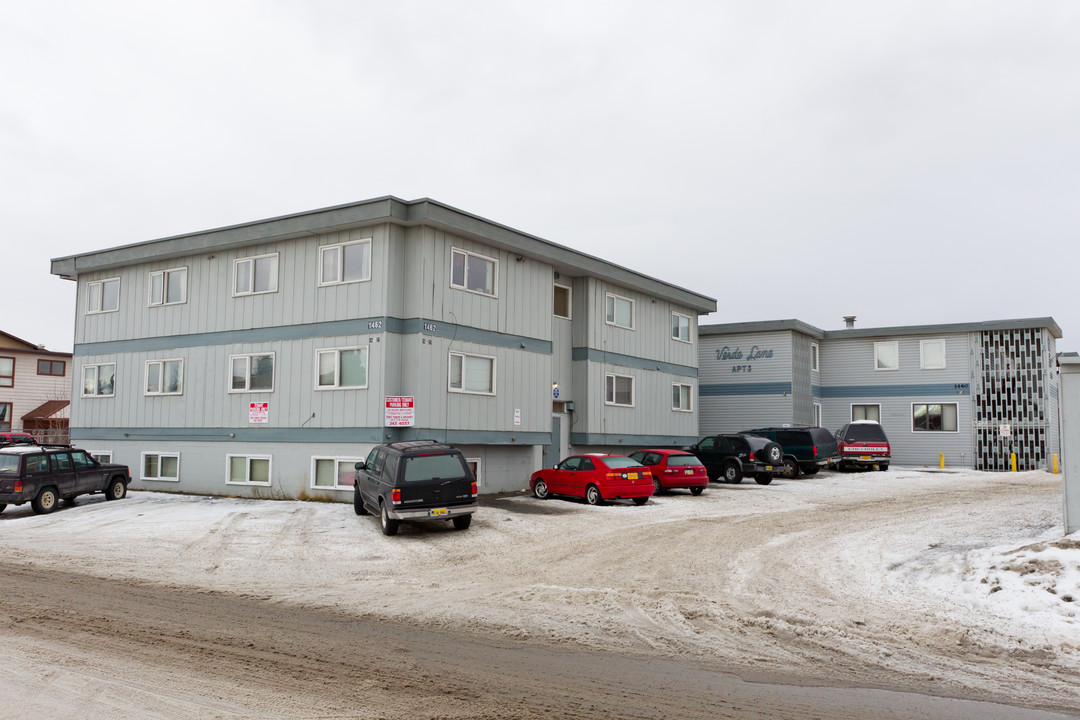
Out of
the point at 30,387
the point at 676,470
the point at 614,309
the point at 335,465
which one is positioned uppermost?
the point at 614,309

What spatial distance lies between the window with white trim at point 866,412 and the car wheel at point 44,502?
3329cm

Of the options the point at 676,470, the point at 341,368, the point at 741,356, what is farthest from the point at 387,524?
the point at 741,356

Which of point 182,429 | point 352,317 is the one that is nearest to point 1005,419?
point 352,317

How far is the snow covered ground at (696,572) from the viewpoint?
7891 mm

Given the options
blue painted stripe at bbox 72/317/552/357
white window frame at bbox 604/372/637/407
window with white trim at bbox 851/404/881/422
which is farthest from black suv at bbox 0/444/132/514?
window with white trim at bbox 851/404/881/422

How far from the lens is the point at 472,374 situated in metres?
22.6

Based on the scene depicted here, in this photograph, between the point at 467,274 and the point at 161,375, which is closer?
the point at 467,274

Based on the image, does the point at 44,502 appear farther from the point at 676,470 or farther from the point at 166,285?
the point at 676,470

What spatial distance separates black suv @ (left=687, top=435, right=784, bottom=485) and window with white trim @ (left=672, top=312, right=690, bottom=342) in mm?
4936

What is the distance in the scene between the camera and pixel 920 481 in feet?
94.6

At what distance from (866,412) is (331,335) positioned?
27.9m

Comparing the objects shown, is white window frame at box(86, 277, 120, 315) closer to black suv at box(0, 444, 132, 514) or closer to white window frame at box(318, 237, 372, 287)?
black suv at box(0, 444, 132, 514)

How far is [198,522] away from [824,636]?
548 inches

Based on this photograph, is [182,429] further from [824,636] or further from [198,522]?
[824,636]
